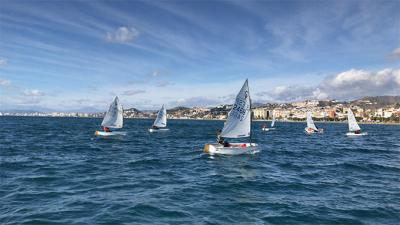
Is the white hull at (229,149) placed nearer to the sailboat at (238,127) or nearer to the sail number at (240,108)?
the sailboat at (238,127)

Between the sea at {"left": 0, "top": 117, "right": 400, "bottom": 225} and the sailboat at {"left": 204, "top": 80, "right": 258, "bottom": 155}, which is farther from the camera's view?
the sailboat at {"left": 204, "top": 80, "right": 258, "bottom": 155}

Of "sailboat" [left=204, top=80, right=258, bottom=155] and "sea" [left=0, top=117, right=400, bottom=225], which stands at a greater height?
"sailboat" [left=204, top=80, right=258, bottom=155]

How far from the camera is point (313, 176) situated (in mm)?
31578

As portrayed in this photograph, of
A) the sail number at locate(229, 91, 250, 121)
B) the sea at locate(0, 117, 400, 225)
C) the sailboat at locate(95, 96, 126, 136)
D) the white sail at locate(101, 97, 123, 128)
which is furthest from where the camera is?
the white sail at locate(101, 97, 123, 128)

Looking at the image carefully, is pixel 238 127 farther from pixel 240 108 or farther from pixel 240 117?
pixel 240 108

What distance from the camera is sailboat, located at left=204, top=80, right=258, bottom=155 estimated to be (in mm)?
45562

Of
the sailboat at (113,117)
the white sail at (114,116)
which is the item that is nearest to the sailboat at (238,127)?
the sailboat at (113,117)

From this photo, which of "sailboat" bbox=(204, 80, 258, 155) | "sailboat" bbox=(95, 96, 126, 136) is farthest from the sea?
"sailboat" bbox=(95, 96, 126, 136)

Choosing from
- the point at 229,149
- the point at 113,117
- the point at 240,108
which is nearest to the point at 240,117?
the point at 240,108

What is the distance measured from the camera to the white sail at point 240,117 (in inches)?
1792

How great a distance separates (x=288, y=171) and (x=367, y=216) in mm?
15305

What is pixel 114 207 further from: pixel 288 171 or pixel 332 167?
pixel 332 167

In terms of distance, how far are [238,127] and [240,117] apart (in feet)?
4.40

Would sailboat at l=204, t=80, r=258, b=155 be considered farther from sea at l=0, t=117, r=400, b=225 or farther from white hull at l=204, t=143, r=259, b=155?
sea at l=0, t=117, r=400, b=225
